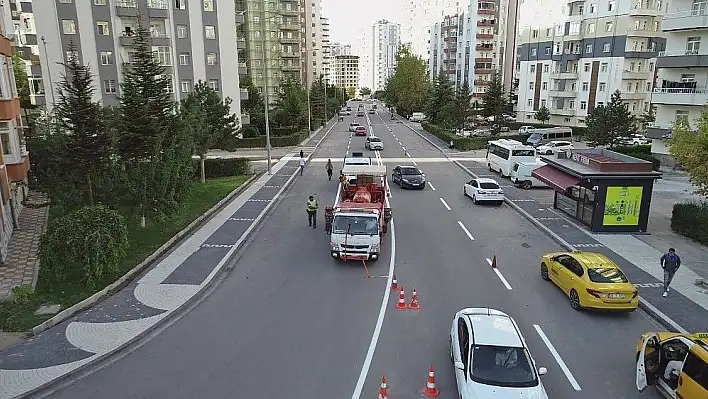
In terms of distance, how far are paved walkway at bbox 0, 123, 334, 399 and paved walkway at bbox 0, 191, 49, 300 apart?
3.62 meters

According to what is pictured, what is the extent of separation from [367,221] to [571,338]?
8.10 meters

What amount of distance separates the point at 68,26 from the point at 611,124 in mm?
47904

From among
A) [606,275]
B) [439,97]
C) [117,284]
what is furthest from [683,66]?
[117,284]

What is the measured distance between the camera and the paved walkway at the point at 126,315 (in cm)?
1110

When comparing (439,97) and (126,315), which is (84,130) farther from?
(439,97)

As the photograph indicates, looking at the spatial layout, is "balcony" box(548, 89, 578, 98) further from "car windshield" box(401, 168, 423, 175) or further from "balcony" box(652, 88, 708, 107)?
"car windshield" box(401, 168, 423, 175)

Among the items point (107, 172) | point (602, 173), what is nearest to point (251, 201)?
point (107, 172)

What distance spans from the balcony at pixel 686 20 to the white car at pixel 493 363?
36.4 m

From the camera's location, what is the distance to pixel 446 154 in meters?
48.4

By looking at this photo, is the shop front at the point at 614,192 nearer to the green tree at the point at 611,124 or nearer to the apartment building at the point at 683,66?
the green tree at the point at 611,124

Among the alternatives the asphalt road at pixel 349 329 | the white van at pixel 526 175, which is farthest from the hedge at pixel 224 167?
the white van at pixel 526 175

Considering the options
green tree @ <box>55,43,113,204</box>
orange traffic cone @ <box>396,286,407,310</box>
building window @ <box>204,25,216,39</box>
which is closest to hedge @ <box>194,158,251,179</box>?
green tree @ <box>55,43,113,204</box>

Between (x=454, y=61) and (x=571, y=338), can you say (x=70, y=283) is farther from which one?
(x=454, y=61)

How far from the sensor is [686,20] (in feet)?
119
